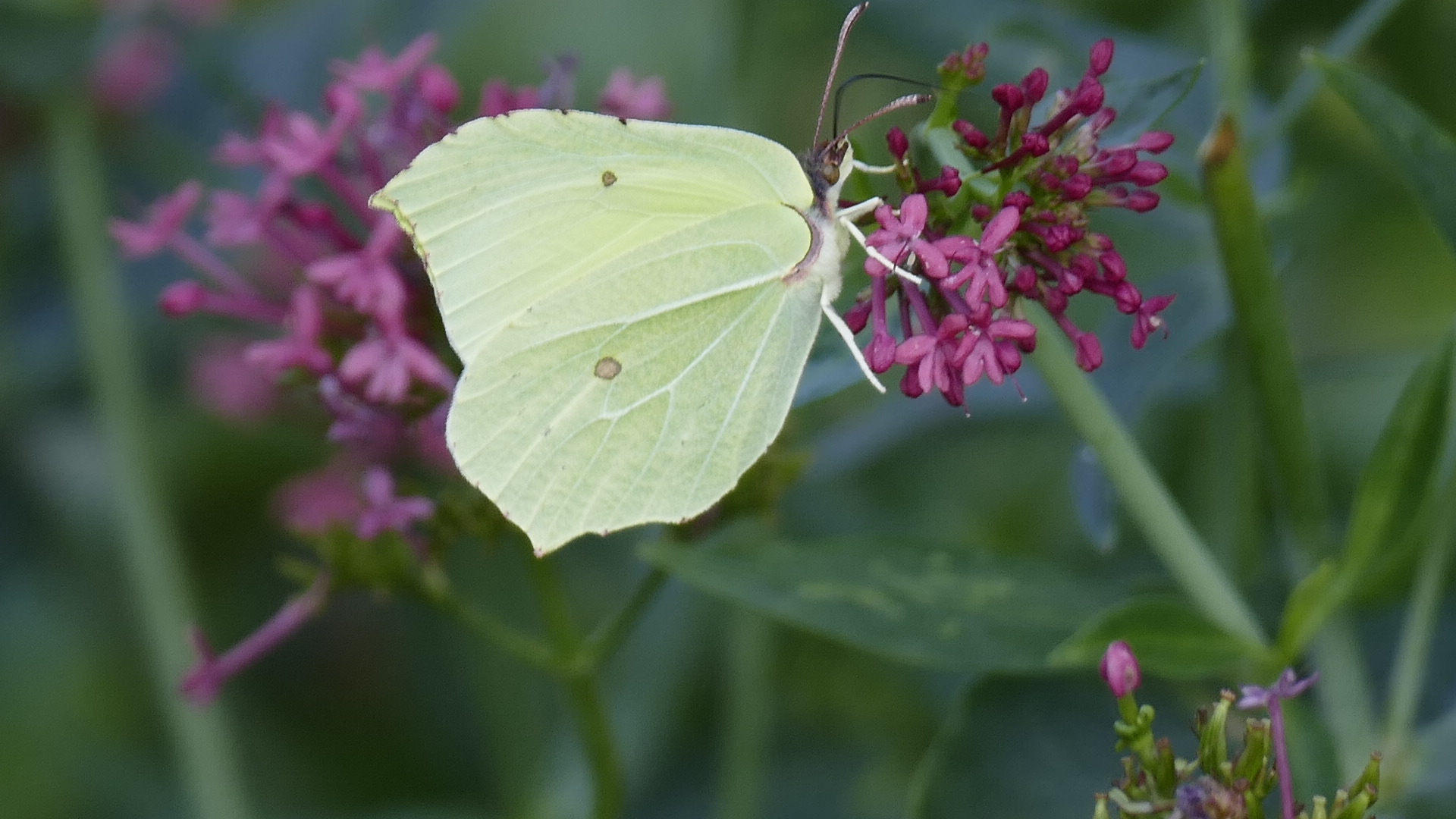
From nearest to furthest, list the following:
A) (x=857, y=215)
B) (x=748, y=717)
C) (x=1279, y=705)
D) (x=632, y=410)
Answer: (x=1279, y=705) → (x=857, y=215) → (x=632, y=410) → (x=748, y=717)

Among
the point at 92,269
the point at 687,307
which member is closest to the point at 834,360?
the point at 687,307

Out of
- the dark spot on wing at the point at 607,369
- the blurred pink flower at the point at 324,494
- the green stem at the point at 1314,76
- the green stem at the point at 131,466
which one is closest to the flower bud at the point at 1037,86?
the green stem at the point at 1314,76

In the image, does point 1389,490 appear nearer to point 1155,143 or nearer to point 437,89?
point 1155,143

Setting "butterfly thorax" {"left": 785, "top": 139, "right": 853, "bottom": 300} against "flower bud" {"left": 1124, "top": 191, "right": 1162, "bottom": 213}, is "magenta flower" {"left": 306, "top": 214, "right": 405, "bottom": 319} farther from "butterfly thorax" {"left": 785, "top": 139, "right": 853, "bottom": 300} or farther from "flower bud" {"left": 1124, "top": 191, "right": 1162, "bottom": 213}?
"flower bud" {"left": 1124, "top": 191, "right": 1162, "bottom": 213}

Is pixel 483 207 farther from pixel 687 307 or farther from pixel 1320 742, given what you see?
pixel 1320 742

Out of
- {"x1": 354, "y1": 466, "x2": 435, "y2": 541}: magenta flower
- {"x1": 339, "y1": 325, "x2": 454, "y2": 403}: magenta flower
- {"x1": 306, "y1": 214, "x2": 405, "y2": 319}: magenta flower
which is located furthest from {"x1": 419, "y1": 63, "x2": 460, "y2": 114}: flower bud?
{"x1": 354, "y1": 466, "x2": 435, "y2": 541}: magenta flower

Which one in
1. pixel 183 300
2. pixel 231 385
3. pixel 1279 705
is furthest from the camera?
pixel 231 385

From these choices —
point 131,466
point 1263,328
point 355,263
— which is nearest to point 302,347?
point 355,263
